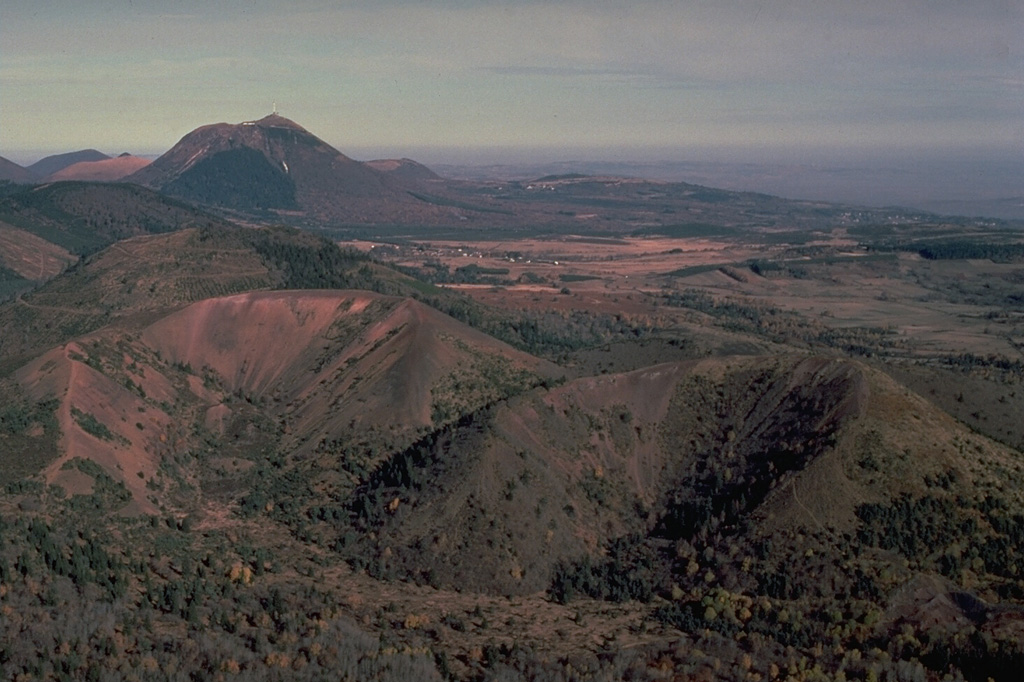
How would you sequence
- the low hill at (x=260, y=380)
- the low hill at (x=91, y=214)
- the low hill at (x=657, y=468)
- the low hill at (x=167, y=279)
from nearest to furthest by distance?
the low hill at (x=657, y=468) → the low hill at (x=260, y=380) → the low hill at (x=167, y=279) → the low hill at (x=91, y=214)

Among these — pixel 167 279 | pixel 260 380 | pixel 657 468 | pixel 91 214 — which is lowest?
pixel 657 468

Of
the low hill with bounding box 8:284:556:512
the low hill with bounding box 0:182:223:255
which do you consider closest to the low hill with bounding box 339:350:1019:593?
the low hill with bounding box 8:284:556:512

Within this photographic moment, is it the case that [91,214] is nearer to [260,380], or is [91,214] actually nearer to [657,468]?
[260,380]

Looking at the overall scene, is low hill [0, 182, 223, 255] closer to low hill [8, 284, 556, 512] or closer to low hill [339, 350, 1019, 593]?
low hill [8, 284, 556, 512]

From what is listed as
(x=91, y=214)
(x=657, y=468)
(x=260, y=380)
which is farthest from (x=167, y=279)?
(x=91, y=214)

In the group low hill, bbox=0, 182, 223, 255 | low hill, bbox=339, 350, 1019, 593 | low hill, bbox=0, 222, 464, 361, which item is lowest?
low hill, bbox=339, 350, 1019, 593

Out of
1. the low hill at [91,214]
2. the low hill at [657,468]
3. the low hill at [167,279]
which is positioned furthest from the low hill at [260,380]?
the low hill at [91,214]

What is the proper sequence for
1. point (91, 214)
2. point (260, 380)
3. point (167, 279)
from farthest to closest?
point (91, 214) → point (167, 279) → point (260, 380)

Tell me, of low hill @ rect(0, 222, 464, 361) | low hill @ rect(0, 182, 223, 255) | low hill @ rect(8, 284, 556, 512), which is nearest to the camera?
low hill @ rect(8, 284, 556, 512)

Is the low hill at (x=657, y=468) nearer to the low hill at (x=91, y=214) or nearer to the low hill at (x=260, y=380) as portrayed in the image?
the low hill at (x=260, y=380)

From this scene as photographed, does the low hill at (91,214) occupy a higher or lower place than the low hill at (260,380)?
higher

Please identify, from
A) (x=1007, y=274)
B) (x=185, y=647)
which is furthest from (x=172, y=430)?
(x=1007, y=274)
